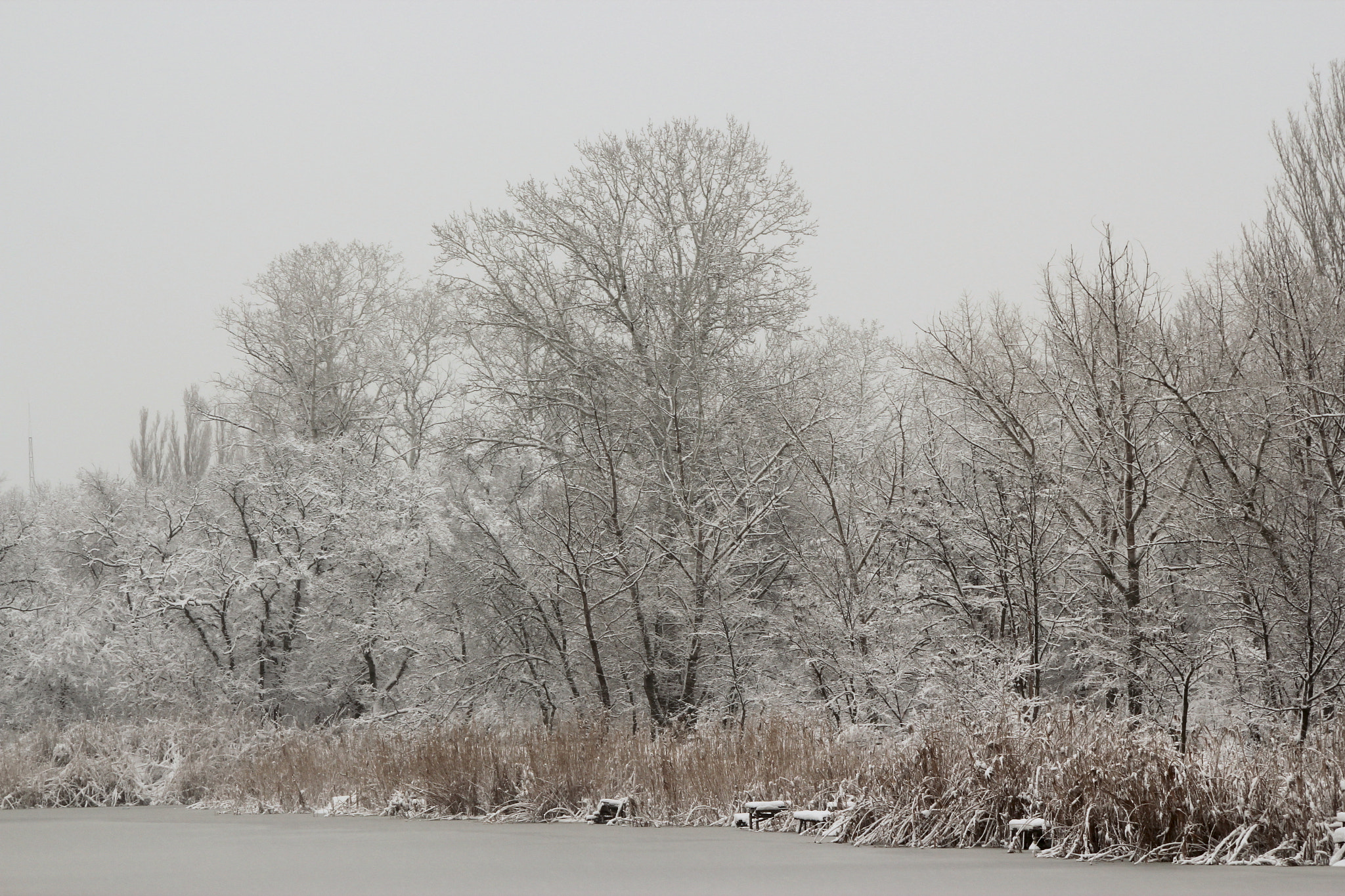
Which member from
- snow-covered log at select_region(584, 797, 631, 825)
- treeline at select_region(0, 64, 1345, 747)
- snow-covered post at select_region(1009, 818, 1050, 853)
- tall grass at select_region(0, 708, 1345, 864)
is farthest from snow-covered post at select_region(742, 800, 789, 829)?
treeline at select_region(0, 64, 1345, 747)

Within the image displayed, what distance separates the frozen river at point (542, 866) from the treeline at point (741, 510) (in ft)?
13.7

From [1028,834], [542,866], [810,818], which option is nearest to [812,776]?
[810,818]

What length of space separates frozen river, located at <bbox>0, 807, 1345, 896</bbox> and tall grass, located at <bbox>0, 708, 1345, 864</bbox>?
324mm

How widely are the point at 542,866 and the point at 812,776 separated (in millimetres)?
2714

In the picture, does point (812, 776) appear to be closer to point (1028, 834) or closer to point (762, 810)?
point (762, 810)

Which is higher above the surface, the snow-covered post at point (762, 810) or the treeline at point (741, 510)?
the treeline at point (741, 510)

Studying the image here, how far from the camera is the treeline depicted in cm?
1410

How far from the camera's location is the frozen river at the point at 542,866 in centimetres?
659

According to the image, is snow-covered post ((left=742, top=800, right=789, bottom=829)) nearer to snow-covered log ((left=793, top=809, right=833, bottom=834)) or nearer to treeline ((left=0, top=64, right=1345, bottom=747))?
snow-covered log ((left=793, top=809, right=833, bottom=834))

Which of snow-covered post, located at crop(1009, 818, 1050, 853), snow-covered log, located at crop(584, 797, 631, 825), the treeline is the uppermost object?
the treeline

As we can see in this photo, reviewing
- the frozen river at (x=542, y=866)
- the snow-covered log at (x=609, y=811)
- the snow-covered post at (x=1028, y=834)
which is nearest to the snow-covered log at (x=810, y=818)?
the frozen river at (x=542, y=866)

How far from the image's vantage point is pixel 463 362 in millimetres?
22500

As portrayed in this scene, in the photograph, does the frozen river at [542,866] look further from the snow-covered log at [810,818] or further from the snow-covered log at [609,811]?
the snow-covered log at [609,811]

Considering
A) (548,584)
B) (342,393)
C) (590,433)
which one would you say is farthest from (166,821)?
(342,393)
